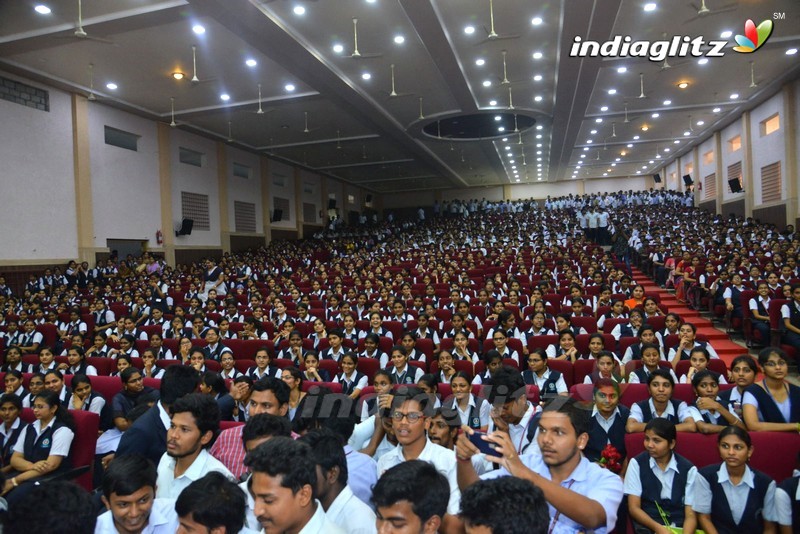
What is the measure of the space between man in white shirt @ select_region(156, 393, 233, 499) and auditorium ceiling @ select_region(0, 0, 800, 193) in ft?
21.7

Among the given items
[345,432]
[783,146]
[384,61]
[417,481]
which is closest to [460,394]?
[345,432]

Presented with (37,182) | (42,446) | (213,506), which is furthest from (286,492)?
(37,182)

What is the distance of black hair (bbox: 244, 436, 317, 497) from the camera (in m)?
1.64

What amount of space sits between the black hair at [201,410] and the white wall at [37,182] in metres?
10.7

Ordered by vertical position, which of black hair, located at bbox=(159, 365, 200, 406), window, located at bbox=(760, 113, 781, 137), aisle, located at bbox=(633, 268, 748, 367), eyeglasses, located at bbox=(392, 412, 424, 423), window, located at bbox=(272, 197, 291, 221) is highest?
window, located at bbox=(760, 113, 781, 137)

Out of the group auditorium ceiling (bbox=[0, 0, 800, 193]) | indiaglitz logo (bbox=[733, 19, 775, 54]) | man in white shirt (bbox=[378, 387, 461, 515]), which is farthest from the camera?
indiaglitz logo (bbox=[733, 19, 775, 54])

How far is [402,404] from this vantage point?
2.25 metres

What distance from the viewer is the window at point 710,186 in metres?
19.5

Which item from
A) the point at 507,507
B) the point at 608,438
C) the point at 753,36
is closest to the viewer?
the point at 507,507

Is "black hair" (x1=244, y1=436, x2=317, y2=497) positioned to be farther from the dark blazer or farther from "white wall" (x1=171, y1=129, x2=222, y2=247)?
"white wall" (x1=171, y1=129, x2=222, y2=247)

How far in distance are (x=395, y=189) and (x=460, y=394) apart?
28.3m

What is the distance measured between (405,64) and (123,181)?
7970 millimetres

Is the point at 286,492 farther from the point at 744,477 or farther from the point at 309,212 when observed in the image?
the point at 309,212

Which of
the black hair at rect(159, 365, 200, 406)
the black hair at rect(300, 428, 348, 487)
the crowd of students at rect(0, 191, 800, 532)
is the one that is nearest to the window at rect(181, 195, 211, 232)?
the crowd of students at rect(0, 191, 800, 532)
